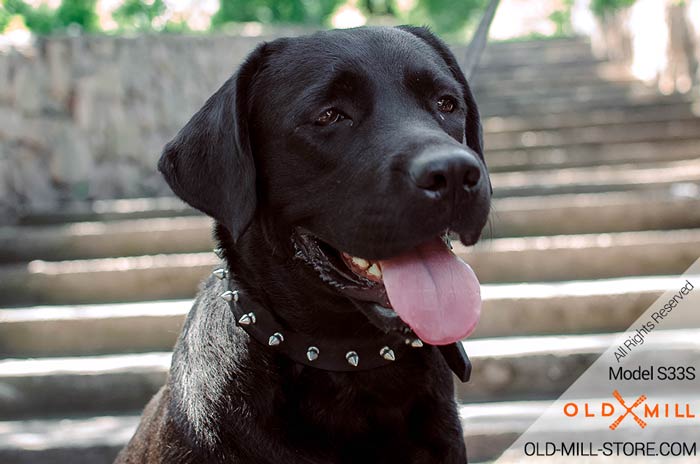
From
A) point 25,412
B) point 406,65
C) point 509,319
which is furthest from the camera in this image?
point 509,319

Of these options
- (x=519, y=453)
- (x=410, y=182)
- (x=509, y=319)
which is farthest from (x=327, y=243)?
(x=509, y=319)

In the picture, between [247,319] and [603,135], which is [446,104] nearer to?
[247,319]

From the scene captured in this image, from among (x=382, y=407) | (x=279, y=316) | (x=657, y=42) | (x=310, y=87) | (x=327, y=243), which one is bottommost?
(x=382, y=407)

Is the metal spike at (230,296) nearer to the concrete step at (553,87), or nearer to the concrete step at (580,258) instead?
the concrete step at (580,258)

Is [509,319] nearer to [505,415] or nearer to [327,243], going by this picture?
[505,415]

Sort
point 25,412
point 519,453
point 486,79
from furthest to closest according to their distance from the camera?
1. point 486,79
2. point 25,412
3. point 519,453

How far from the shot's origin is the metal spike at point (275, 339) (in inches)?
77.1

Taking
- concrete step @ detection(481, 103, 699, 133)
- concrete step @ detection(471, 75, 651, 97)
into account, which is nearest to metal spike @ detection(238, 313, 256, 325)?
concrete step @ detection(481, 103, 699, 133)

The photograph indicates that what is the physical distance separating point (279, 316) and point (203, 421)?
0.31 meters

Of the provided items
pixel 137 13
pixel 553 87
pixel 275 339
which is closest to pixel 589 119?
pixel 553 87

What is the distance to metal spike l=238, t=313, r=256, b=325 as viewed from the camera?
1970mm

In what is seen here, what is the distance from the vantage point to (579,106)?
873cm

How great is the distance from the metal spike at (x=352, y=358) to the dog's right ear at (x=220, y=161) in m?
0.40

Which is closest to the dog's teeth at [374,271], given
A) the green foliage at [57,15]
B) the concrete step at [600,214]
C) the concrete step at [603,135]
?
the concrete step at [600,214]
